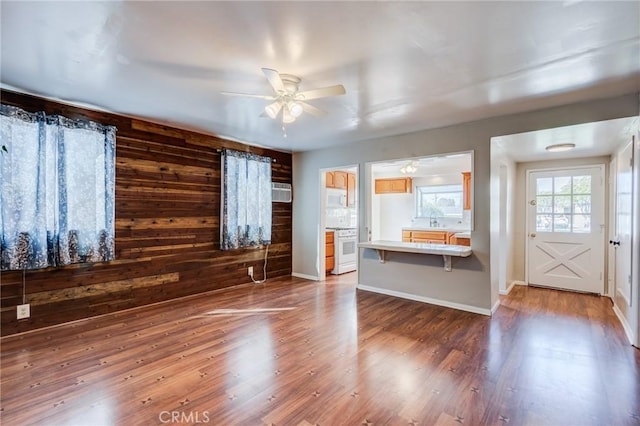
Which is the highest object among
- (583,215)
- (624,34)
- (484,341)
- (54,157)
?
(624,34)

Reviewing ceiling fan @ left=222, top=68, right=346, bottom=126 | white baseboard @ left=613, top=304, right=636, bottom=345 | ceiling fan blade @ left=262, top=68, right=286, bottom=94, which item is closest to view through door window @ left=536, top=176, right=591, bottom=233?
white baseboard @ left=613, top=304, right=636, bottom=345

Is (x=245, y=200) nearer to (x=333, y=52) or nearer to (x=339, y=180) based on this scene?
(x=339, y=180)

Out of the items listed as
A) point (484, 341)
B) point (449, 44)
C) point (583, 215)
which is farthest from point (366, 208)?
point (583, 215)

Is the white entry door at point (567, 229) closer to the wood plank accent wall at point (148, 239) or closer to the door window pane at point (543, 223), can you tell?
the door window pane at point (543, 223)

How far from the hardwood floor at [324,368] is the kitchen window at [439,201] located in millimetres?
3648

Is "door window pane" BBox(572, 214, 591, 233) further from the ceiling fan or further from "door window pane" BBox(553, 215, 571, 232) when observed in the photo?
the ceiling fan

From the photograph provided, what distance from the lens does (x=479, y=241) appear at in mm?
3855

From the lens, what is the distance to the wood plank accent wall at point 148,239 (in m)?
3.25

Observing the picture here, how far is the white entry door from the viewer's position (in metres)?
4.75

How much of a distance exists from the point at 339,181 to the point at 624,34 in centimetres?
482

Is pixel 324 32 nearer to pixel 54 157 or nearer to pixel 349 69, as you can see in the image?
pixel 349 69

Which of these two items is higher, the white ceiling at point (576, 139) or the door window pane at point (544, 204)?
the white ceiling at point (576, 139)

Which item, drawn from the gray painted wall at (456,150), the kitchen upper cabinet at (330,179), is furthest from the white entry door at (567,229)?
the kitchen upper cabinet at (330,179)

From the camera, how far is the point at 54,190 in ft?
10.4
